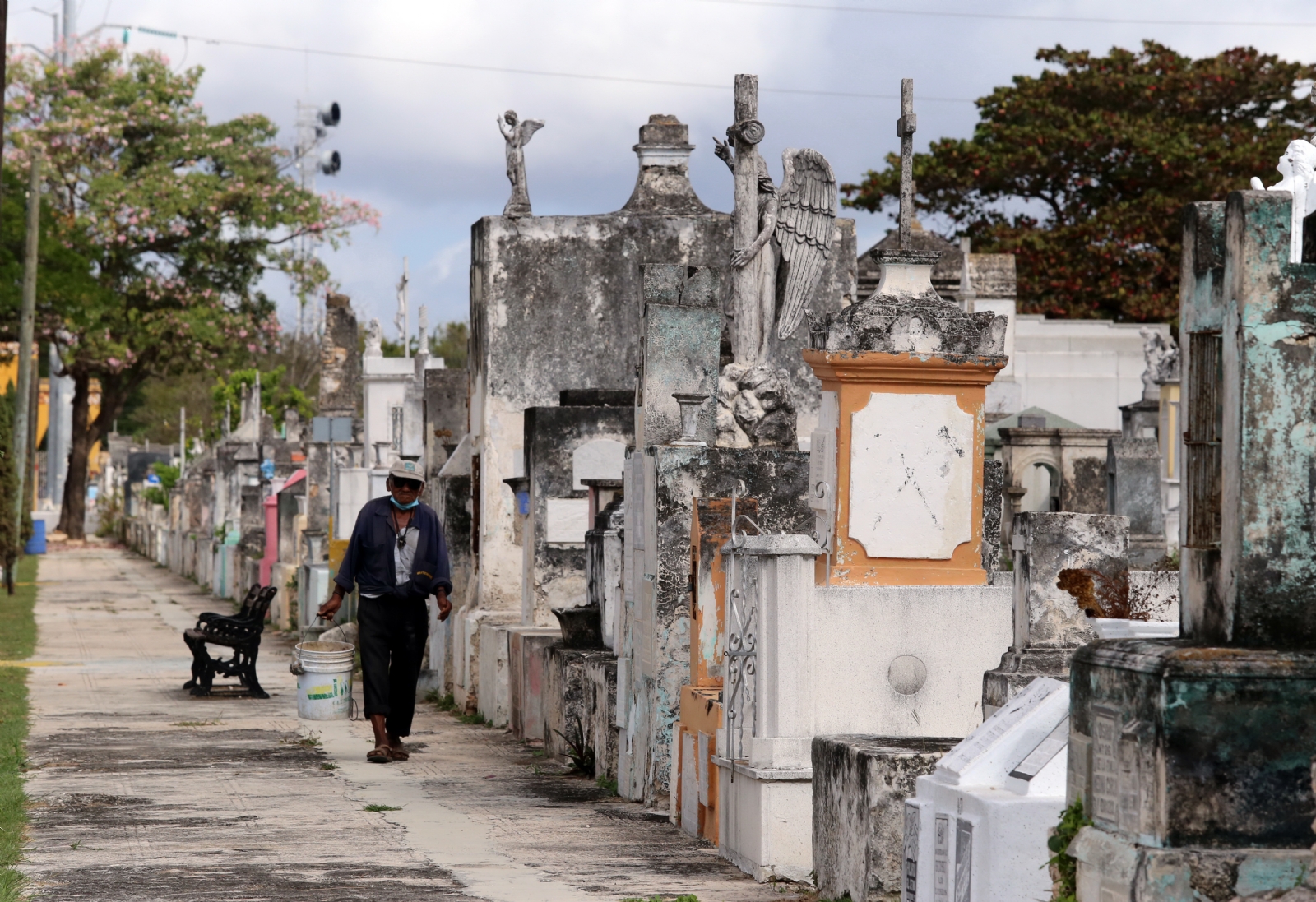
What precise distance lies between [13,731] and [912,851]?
27.5ft

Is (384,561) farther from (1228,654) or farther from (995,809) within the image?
(1228,654)

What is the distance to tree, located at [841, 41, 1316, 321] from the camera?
39.6m

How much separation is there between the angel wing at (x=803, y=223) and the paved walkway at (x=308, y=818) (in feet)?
10.4

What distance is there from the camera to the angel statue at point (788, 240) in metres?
11.1

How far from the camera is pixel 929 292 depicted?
8242 millimetres

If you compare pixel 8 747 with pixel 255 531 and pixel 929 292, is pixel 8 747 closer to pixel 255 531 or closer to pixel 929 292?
pixel 929 292

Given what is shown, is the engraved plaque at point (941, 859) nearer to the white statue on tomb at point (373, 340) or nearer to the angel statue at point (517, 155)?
the angel statue at point (517, 155)

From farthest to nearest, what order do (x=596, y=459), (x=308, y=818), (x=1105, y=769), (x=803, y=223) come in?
(x=596, y=459), (x=803, y=223), (x=308, y=818), (x=1105, y=769)

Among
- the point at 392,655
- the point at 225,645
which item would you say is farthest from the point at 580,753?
the point at 225,645

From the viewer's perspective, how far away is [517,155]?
1556 centimetres

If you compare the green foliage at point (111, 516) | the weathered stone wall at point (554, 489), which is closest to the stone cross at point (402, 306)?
the weathered stone wall at point (554, 489)

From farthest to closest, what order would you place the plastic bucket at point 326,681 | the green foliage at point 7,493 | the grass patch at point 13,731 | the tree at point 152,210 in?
the tree at point 152,210
the green foliage at point 7,493
the plastic bucket at point 326,681
the grass patch at point 13,731

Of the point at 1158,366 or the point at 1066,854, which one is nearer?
the point at 1066,854

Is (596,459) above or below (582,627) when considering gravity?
above
